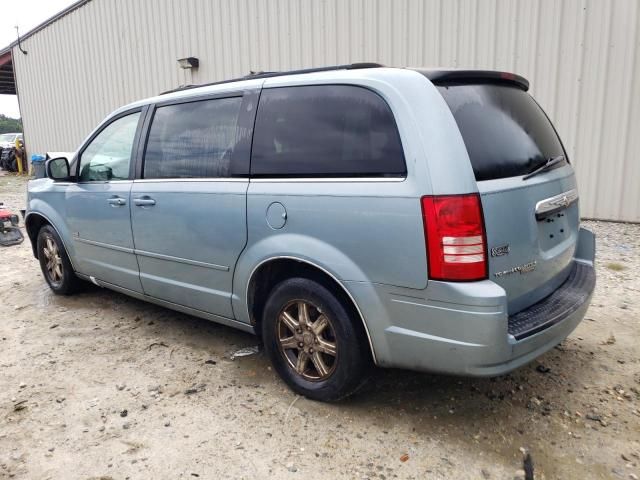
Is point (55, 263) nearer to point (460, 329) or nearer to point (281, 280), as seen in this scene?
point (281, 280)

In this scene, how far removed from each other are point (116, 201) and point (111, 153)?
480 mm

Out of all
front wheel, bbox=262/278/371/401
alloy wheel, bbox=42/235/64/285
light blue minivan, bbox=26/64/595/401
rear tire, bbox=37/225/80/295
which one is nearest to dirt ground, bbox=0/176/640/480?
front wheel, bbox=262/278/371/401

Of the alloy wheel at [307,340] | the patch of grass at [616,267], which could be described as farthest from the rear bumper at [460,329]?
the patch of grass at [616,267]

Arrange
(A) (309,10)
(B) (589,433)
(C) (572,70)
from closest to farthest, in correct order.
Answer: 1. (B) (589,433)
2. (C) (572,70)
3. (A) (309,10)

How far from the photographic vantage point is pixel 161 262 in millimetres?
3568

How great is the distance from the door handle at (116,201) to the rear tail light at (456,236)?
2447 millimetres

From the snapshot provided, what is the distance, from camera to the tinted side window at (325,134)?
245 centimetres

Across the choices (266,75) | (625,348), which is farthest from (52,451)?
(625,348)

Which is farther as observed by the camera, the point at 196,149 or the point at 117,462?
the point at 196,149

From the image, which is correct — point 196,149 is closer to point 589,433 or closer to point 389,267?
point 389,267

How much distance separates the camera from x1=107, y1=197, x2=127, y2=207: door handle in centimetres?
378

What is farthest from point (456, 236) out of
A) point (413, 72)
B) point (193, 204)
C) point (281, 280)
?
point (193, 204)

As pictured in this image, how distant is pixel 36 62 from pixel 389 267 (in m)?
18.3

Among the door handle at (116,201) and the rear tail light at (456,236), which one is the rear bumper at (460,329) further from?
the door handle at (116,201)
